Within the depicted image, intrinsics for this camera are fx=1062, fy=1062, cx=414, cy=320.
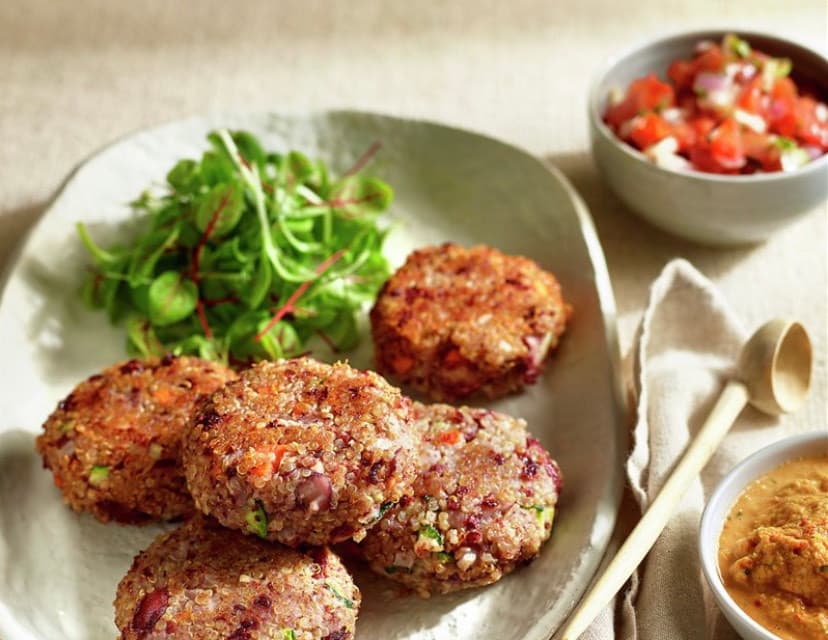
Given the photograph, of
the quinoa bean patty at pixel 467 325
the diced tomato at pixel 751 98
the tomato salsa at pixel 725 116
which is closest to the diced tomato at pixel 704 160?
the tomato salsa at pixel 725 116

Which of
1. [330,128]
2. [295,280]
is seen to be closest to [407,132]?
[330,128]

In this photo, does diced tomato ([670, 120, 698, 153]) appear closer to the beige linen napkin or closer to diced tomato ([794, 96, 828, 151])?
diced tomato ([794, 96, 828, 151])

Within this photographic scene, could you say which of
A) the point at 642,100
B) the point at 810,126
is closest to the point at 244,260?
the point at 642,100

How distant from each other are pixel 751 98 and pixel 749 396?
1833 mm

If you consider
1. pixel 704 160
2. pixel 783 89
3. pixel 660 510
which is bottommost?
pixel 660 510

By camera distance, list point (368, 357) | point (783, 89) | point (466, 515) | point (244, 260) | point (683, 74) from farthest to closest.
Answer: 1. point (683, 74)
2. point (783, 89)
3. point (244, 260)
4. point (368, 357)
5. point (466, 515)

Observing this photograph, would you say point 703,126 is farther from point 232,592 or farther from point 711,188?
point 232,592

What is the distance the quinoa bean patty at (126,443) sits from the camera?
401 cm

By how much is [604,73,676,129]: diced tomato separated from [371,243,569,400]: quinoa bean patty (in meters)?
1.28

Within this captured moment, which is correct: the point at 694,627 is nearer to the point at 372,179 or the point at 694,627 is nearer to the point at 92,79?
the point at 372,179

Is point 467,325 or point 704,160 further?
point 704,160

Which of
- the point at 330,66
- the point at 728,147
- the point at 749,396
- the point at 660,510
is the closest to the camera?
the point at 660,510

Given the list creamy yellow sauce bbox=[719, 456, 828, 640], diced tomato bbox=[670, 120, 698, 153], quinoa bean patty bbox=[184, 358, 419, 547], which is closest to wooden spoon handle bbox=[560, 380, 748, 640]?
creamy yellow sauce bbox=[719, 456, 828, 640]

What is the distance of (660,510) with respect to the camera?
3812mm
